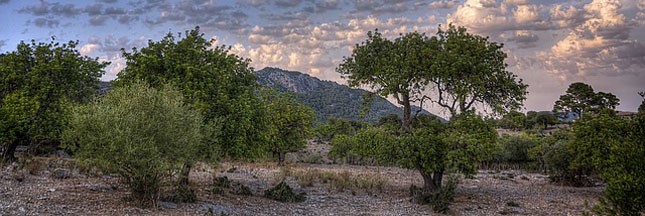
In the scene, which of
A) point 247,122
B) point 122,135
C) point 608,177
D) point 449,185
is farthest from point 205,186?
point 608,177

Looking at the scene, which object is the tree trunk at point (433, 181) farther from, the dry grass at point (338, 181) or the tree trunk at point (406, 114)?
the dry grass at point (338, 181)

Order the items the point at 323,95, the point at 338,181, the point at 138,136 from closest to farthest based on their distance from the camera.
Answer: the point at 138,136
the point at 338,181
the point at 323,95

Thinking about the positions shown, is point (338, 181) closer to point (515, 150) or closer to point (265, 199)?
point (265, 199)

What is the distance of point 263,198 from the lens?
22.7 m

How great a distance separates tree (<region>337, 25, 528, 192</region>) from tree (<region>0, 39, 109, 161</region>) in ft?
52.7

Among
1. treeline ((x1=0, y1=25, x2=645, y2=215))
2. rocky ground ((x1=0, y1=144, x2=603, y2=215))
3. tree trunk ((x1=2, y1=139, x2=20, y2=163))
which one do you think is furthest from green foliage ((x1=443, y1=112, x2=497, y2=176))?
tree trunk ((x1=2, y1=139, x2=20, y2=163))

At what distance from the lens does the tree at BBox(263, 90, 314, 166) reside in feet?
147

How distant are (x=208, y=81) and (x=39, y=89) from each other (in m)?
9.97

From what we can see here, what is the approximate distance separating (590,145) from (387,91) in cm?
1163

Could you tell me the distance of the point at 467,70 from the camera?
2359cm

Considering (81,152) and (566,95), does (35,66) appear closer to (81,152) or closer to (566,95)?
(81,152)

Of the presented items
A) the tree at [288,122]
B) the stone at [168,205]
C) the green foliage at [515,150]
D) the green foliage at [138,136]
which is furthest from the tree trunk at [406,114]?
the green foliage at [515,150]

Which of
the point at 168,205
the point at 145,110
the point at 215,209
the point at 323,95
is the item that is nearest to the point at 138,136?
the point at 145,110

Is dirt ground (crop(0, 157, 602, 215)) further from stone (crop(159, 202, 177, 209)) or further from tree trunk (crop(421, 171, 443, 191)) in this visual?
tree trunk (crop(421, 171, 443, 191))
